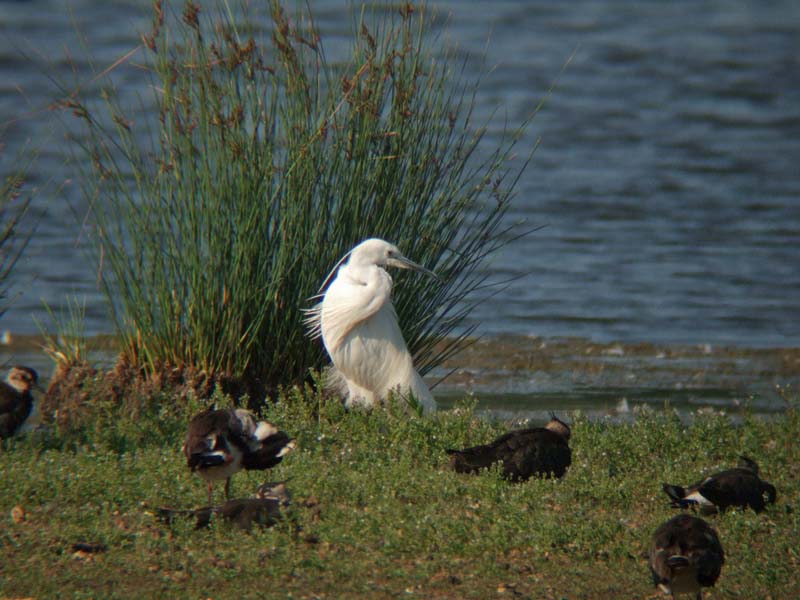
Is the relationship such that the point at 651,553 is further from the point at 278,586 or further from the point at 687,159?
the point at 687,159

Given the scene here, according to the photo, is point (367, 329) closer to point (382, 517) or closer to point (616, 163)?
point (382, 517)

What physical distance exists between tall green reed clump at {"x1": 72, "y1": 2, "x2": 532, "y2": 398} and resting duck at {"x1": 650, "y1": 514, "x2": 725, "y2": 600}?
11.7 feet

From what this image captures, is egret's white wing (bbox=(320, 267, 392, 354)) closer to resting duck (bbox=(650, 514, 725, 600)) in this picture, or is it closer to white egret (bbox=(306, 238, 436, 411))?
white egret (bbox=(306, 238, 436, 411))

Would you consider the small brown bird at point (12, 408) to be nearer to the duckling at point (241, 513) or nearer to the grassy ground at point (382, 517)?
the grassy ground at point (382, 517)

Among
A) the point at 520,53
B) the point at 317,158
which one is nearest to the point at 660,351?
the point at 317,158

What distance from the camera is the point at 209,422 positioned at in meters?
6.23

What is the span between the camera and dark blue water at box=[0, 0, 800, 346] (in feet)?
45.1

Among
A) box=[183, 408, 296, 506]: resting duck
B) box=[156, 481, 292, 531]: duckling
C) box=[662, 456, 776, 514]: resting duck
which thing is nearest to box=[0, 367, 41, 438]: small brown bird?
box=[183, 408, 296, 506]: resting duck

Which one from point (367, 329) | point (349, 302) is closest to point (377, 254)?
point (349, 302)

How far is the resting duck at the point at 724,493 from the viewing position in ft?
20.7

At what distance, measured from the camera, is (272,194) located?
8.41m

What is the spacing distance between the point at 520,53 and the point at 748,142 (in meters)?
7.19

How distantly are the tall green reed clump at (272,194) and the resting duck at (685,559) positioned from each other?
3566 mm

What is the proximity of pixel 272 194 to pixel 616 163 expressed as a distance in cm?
1291
